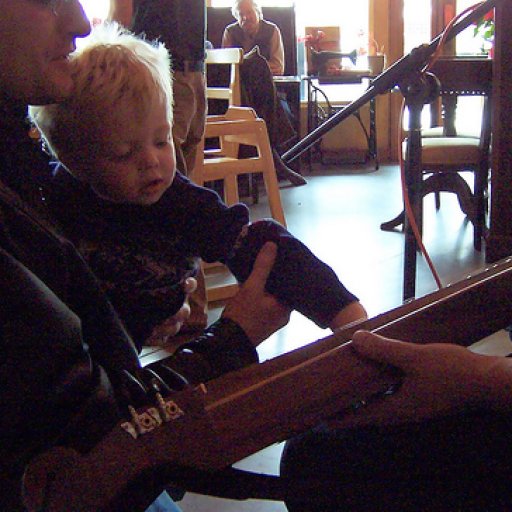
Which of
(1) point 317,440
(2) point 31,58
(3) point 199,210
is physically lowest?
(1) point 317,440

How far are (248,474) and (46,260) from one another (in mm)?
239

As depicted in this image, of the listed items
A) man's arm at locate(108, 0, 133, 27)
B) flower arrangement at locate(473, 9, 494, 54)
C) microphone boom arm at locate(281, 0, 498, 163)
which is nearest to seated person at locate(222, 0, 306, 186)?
flower arrangement at locate(473, 9, 494, 54)

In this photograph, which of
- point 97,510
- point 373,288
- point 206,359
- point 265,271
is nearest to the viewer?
point 97,510

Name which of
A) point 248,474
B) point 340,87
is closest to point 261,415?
point 248,474

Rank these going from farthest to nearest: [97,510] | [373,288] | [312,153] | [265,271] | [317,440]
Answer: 1. [312,153]
2. [373,288]
3. [265,271]
4. [317,440]
5. [97,510]

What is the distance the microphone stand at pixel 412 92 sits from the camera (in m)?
1.36

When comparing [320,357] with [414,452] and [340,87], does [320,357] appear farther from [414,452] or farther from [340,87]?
[340,87]

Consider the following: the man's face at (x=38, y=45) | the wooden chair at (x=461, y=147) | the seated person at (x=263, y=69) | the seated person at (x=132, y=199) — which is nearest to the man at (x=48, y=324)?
the man's face at (x=38, y=45)

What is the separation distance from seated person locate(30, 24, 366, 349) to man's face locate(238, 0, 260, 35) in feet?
13.8

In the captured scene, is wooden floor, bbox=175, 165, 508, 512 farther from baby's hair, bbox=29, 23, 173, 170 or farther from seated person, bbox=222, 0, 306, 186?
baby's hair, bbox=29, 23, 173, 170

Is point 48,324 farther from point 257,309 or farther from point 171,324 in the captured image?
point 171,324

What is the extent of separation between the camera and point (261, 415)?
47 centimetres

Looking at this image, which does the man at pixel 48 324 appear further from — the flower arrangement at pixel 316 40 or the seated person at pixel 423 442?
the flower arrangement at pixel 316 40

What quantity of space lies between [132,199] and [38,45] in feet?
1.01
